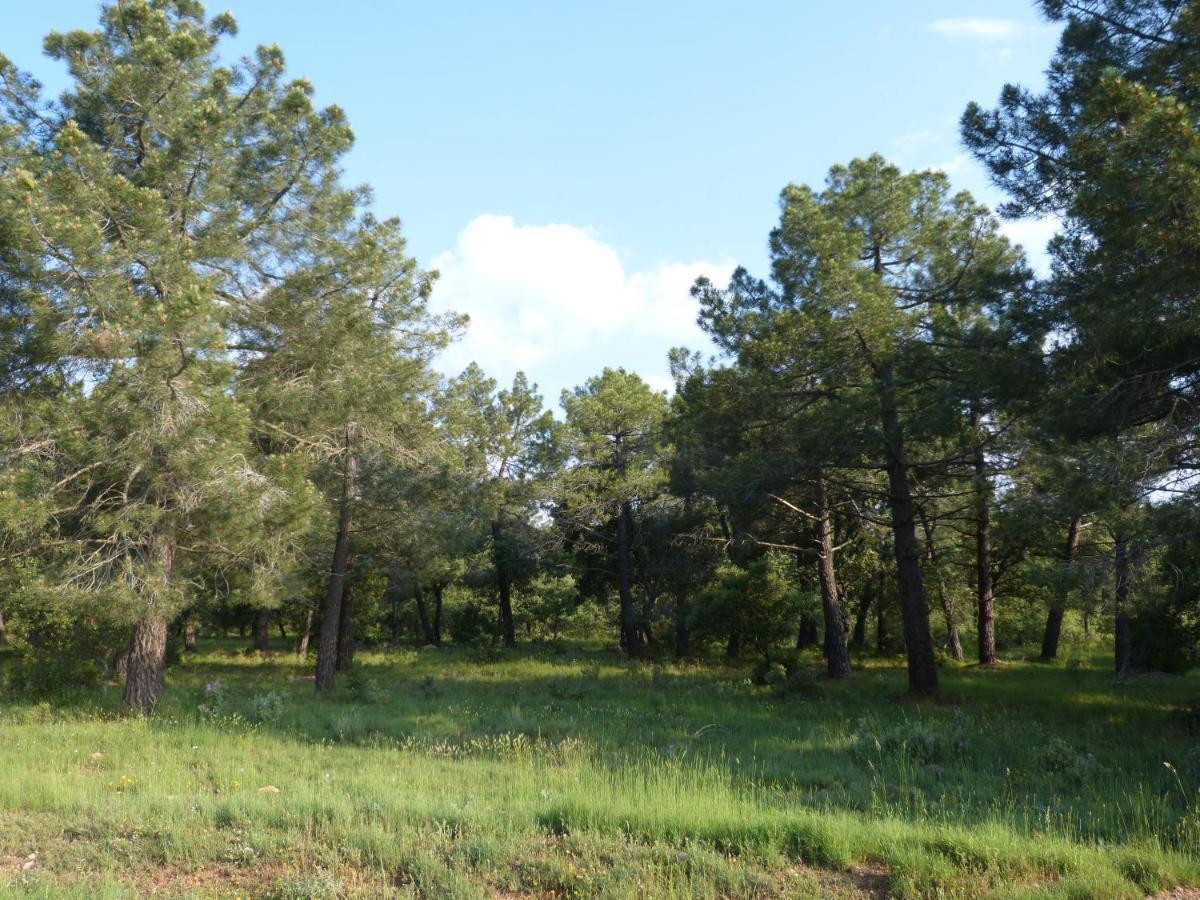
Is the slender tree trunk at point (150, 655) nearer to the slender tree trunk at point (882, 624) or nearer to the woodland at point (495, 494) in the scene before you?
the woodland at point (495, 494)

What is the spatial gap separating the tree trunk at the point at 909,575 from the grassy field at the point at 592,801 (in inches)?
60.7

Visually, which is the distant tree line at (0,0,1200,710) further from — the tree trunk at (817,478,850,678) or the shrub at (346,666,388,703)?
the shrub at (346,666,388,703)

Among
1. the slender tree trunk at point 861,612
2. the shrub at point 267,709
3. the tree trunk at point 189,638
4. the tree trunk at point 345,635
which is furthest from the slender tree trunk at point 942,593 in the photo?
the tree trunk at point 189,638

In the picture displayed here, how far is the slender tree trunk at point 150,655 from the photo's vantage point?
41.7 feet

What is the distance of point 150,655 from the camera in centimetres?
1327

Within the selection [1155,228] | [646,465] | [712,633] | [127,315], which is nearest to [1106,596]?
[1155,228]

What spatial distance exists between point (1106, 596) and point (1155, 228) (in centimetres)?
417

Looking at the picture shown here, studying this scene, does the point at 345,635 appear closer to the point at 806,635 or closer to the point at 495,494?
the point at 495,494

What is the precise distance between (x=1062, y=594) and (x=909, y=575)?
633 centimetres

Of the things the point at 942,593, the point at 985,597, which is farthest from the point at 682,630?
the point at 985,597

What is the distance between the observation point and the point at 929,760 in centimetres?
930

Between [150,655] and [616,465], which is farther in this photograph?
[616,465]

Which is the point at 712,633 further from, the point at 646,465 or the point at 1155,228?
the point at 1155,228

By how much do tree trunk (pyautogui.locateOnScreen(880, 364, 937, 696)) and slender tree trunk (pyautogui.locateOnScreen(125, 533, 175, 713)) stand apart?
12.9 meters
